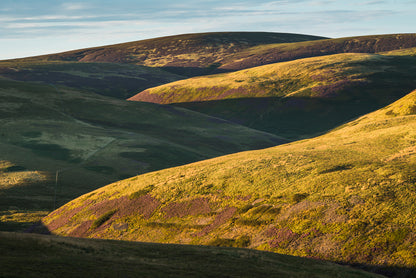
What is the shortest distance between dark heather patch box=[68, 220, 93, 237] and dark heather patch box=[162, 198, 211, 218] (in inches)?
350

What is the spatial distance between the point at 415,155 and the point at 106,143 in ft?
249

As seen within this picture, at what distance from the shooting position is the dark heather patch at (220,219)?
39562 millimetres

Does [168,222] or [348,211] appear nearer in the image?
[348,211]

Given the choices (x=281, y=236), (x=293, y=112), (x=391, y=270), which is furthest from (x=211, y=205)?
(x=293, y=112)

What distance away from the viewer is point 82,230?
47062 mm

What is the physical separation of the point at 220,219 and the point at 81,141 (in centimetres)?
7066

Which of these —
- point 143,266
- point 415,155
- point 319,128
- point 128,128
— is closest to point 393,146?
point 415,155

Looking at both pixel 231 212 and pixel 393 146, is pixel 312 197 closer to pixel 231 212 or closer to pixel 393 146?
pixel 231 212

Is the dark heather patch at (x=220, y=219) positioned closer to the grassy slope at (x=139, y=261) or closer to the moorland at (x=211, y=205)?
the moorland at (x=211, y=205)

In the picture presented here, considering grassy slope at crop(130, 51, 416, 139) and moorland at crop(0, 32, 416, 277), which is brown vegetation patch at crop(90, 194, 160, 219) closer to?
moorland at crop(0, 32, 416, 277)

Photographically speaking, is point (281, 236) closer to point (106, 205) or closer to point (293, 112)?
point (106, 205)

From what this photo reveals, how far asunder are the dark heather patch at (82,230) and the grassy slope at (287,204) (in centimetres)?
17

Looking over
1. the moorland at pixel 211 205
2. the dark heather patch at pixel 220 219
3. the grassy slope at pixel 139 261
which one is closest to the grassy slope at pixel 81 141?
the moorland at pixel 211 205

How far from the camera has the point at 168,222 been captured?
143 ft
